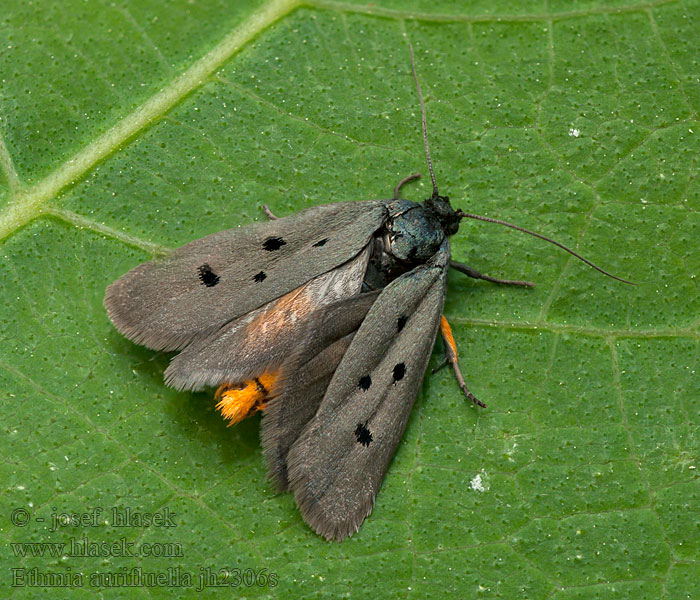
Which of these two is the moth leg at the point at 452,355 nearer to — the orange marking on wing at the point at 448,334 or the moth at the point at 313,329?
the orange marking on wing at the point at 448,334

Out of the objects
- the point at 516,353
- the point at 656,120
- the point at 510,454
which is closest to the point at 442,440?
the point at 510,454

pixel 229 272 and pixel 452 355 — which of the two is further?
pixel 452 355

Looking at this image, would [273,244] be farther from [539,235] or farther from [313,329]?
[539,235]

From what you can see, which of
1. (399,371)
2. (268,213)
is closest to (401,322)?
(399,371)

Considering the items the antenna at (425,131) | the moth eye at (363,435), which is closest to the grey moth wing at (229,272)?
the antenna at (425,131)

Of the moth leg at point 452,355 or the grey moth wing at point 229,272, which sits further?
the moth leg at point 452,355

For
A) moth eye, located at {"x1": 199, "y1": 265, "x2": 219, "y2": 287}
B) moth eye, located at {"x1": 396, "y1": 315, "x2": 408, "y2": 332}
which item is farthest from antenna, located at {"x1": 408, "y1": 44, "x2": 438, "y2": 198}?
moth eye, located at {"x1": 199, "y1": 265, "x2": 219, "y2": 287}

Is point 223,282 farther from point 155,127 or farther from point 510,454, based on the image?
point 510,454

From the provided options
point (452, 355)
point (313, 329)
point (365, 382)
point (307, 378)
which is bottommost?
point (452, 355)
